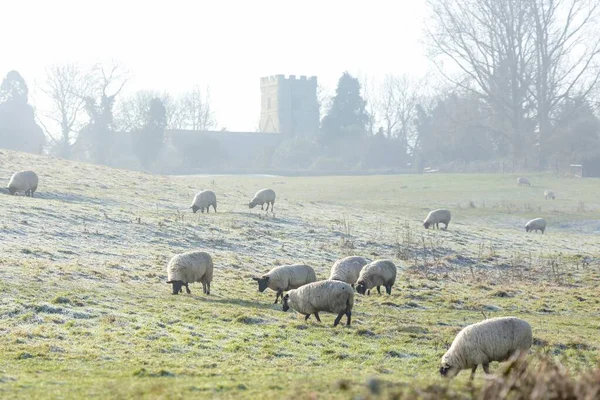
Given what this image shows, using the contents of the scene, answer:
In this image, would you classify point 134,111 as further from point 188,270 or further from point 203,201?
point 188,270

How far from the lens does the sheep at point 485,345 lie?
49.0ft

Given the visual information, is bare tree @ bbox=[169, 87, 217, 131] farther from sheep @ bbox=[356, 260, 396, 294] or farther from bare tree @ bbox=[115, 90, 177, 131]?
sheep @ bbox=[356, 260, 396, 294]

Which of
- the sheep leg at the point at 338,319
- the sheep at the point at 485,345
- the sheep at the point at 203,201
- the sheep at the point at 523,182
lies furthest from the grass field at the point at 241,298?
the sheep at the point at 523,182

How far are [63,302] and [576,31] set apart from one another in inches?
3279

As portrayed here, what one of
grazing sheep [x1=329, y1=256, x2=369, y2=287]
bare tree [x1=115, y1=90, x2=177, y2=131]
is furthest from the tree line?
grazing sheep [x1=329, y1=256, x2=369, y2=287]

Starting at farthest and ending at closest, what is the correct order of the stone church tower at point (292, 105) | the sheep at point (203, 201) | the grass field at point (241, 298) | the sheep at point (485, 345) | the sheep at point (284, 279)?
the stone church tower at point (292, 105) → the sheep at point (203, 201) → the sheep at point (284, 279) → the sheep at point (485, 345) → the grass field at point (241, 298)

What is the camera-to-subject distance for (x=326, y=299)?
63.8 ft

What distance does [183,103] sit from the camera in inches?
6137

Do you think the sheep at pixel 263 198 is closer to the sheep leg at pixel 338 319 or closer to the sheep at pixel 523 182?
the sheep leg at pixel 338 319

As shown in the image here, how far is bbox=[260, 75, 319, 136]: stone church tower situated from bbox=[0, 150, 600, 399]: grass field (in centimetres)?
12096

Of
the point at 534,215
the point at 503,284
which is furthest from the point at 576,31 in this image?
the point at 503,284

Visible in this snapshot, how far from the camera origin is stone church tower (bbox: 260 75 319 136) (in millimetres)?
173500

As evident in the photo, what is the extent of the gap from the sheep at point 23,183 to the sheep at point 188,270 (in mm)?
20502

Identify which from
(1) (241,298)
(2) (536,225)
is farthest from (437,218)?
(1) (241,298)
